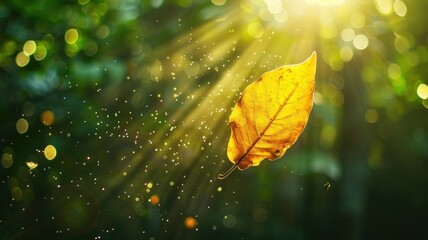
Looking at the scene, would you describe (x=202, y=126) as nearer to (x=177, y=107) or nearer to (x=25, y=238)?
(x=177, y=107)

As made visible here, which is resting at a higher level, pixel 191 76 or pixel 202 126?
pixel 191 76

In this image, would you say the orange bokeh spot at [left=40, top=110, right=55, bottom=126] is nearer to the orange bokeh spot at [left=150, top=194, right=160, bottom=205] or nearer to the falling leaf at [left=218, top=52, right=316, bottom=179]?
the orange bokeh spot at [left=150, top=194, right=160, bottom=205]

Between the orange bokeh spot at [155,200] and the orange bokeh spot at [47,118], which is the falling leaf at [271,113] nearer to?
the orange bokeh spot at [47,118]

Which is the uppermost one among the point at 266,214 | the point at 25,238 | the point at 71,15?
the point at 71,15

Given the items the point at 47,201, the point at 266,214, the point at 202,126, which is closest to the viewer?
the point at 202,126

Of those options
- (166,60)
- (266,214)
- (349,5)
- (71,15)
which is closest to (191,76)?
(166,60)

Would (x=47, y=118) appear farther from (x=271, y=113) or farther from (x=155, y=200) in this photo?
(x=271, y=113)

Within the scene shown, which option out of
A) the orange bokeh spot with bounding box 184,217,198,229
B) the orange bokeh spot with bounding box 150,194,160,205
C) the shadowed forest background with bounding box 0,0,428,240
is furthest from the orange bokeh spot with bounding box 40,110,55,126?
the orange bokeh spot with bounding box 184,217,198,229
